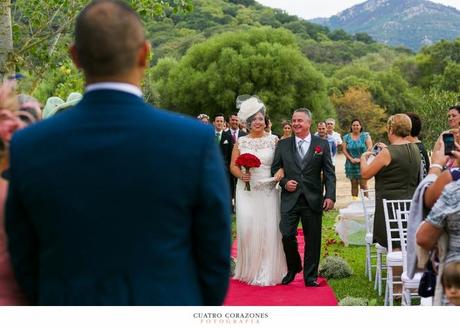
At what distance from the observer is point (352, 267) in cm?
733

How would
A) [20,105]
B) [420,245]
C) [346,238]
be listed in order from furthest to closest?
[346,238] → [420,245] → [20,105]

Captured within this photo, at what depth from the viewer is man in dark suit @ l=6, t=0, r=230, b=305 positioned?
1.85 m

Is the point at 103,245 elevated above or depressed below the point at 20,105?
below

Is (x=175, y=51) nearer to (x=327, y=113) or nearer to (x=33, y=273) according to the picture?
(x=327, y=113)

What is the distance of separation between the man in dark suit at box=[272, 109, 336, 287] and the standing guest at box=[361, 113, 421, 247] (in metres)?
0.61

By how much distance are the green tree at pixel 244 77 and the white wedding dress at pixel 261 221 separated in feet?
71.9

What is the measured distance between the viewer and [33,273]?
205cm

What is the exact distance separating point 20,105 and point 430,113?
14646 mm

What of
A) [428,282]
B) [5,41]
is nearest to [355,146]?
[5,41]

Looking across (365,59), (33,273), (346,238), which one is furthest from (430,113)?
(365,59)

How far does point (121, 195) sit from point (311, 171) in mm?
4617

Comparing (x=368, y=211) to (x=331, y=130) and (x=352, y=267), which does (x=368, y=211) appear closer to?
(x=352, y=267)

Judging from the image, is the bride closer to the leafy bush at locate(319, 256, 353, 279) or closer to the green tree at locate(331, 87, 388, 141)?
the leafy bush at locate(319, 256, 353, 279)
